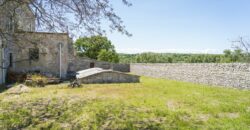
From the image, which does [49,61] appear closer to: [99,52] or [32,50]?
[32,50]

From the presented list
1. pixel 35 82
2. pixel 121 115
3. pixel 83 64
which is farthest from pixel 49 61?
pixel 121 115

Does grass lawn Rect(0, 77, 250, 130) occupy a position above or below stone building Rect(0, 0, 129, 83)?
below

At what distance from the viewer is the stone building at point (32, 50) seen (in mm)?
7773

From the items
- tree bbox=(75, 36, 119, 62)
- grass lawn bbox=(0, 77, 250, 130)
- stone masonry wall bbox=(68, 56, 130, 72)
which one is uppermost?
tree bbox=(75, 36, 119, 62)

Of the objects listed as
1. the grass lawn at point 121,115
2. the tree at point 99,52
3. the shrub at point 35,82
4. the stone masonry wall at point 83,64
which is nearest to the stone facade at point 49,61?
the shrub at point 35,82

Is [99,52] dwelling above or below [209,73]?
above

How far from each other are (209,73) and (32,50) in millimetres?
12395

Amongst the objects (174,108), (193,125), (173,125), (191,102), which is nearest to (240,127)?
(193,125)

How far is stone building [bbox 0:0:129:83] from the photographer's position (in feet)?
25.5

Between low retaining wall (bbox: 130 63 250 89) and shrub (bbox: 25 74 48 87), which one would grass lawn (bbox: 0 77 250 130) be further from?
shrub (bbox: 25 74 48 87)

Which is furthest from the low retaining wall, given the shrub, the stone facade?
the shrub

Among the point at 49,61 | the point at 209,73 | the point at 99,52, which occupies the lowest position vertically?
the point at 209,73

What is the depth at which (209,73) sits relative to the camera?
18547 mm

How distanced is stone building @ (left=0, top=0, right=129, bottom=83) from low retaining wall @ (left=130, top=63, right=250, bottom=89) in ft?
29.1
